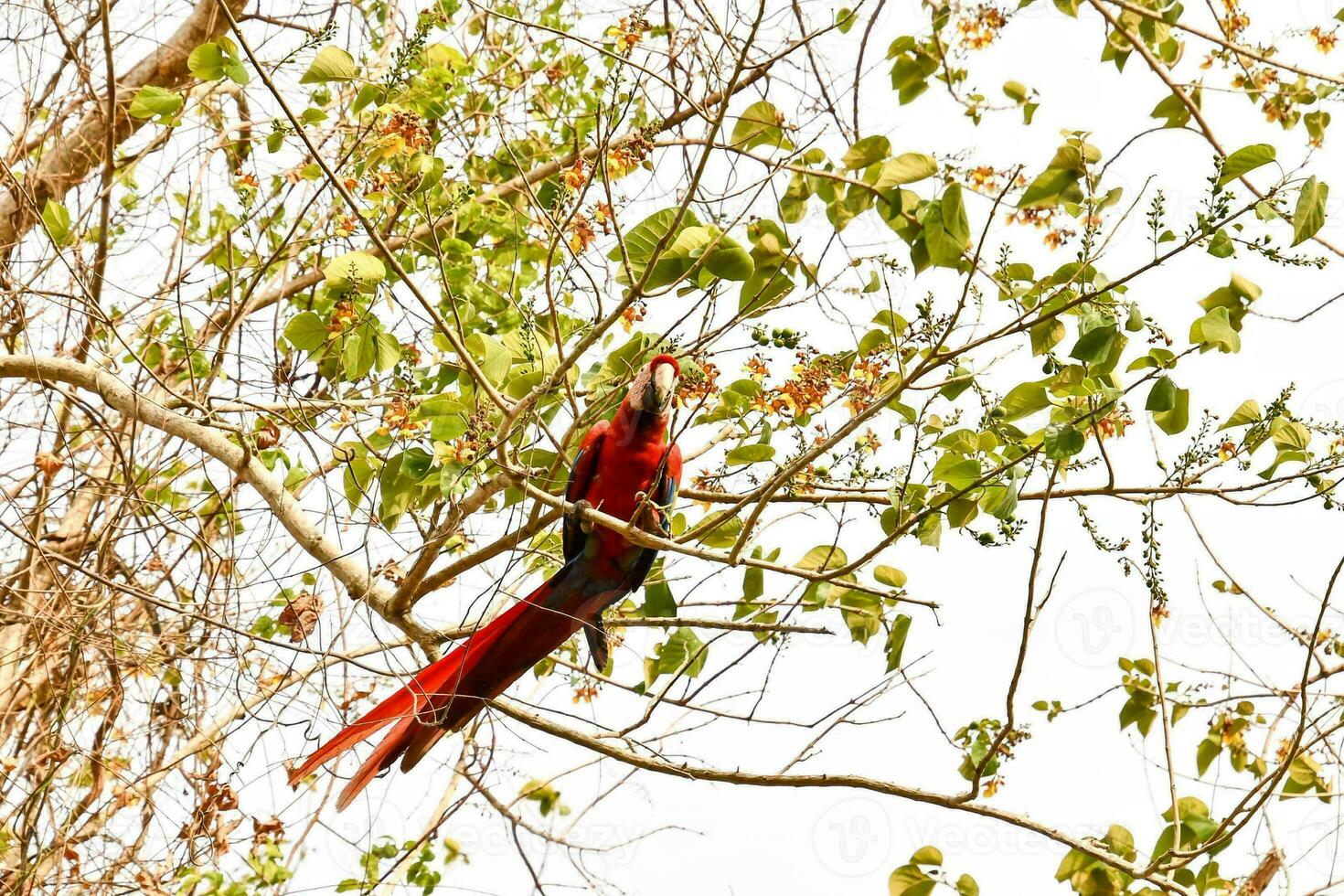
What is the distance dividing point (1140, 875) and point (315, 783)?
1886 millimetres

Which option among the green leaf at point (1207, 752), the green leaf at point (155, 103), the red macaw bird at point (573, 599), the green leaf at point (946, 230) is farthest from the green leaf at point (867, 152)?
the green leaf at point (1207, 752)

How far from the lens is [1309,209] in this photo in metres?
1.82

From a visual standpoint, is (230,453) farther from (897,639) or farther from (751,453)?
(897,639)

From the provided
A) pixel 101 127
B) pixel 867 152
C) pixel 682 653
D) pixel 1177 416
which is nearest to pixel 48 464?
pixel 101 127

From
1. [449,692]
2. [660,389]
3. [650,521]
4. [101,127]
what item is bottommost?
[449,692]

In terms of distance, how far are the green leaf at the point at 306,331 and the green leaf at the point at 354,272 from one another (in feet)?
0.50

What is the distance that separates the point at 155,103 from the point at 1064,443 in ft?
6.96

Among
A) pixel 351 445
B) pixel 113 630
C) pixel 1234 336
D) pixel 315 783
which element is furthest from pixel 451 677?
pixel 1234 336

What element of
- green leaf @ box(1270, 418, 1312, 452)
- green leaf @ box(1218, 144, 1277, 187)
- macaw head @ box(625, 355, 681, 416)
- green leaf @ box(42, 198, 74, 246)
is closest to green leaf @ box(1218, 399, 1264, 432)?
green leaf @ box(1270, 418, 1312, 452)

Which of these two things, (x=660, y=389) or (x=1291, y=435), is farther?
(x=660, y=389)

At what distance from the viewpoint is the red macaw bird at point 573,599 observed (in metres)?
2.54

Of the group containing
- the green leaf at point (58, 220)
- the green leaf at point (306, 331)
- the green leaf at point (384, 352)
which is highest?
the green leaf at point (58, 220)

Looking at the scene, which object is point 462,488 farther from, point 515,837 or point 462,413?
point 515,837

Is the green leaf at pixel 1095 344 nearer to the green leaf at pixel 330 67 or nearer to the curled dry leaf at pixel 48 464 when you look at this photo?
the green leaf at pixel 330 67
